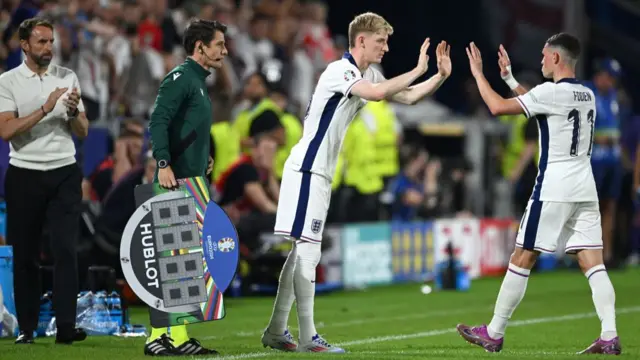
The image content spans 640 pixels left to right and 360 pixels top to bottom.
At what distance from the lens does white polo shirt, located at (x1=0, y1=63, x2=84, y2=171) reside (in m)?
9.98

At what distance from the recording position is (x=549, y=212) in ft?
30.1

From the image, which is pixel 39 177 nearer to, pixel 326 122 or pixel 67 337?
pixel 67 337

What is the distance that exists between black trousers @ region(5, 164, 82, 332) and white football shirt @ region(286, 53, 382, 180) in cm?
193

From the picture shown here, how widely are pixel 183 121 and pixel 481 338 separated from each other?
252 cm

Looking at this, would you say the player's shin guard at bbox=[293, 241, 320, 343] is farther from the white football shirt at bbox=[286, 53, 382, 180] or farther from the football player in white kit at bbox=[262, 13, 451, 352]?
the white football shirt at bbox=[286, 53, 382, 180]

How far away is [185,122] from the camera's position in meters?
9.06

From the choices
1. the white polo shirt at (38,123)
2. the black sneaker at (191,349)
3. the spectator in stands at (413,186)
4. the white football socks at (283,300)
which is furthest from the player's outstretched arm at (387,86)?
the spectator in stands at (413,186)

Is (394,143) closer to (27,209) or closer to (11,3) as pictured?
(11,3)

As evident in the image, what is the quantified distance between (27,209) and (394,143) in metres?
9.08

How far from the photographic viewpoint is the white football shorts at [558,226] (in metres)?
9.18

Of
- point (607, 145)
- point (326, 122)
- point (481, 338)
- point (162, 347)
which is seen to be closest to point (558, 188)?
point (481, 338)

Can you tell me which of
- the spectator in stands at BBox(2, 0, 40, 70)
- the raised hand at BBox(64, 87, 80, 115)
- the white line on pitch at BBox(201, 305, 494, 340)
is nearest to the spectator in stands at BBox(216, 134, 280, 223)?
the spectator in stands at BBox(2, 0, 40, 70)

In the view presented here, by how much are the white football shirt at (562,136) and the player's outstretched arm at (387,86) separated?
804 millimetres

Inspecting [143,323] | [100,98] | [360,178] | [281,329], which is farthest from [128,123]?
[281,329]
